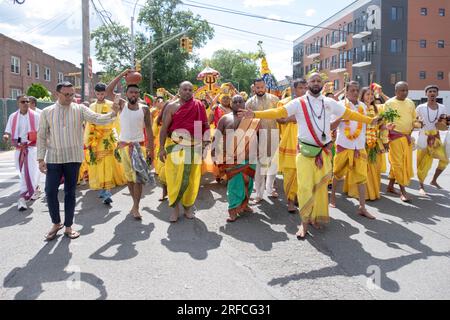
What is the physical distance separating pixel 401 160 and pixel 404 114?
87 centimetres

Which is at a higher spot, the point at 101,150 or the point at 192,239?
the point at 101,150

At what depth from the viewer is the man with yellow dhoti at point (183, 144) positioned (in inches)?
259

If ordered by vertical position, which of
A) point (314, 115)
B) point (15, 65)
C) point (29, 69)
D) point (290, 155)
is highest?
point (29, 69)

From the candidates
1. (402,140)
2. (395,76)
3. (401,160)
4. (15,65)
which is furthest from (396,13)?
(401,160)

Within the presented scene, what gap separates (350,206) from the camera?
24.4 ft

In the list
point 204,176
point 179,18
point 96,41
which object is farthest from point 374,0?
point 204,176

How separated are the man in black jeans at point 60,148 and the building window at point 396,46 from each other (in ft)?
142

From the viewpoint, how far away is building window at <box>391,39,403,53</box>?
43066 mm

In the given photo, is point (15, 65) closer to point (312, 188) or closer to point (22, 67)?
point (22, 67)

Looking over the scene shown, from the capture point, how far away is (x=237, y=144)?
6.70 meters

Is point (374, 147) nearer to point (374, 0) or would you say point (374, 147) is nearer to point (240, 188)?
point (240, 188)

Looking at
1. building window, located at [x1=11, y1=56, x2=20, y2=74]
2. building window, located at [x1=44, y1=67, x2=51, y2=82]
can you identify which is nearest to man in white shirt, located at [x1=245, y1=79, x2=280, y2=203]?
building window, located at [x1=11, y1=56, x2=20, y2=74]

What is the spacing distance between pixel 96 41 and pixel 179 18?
35.6 feet

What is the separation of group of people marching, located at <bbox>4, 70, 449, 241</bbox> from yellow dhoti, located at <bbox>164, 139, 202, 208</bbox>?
0.02m
